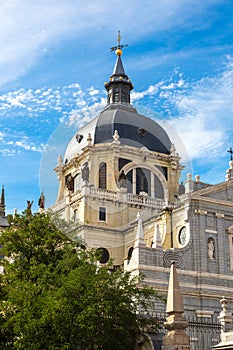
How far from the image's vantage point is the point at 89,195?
5841 centimetres

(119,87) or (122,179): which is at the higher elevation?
(119,87)

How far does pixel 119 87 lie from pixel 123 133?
15294mm

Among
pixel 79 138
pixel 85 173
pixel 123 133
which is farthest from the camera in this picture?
pixel 79 138

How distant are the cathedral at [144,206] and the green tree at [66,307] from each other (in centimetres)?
222

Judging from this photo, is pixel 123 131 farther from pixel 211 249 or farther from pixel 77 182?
pixel 211 249

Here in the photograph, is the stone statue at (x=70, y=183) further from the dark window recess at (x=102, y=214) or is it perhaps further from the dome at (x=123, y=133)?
the dark window recess at (x=102, y=214)

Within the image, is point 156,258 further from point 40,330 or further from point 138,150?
point 138,150

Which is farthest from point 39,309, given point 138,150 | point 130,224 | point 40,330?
point 138,150

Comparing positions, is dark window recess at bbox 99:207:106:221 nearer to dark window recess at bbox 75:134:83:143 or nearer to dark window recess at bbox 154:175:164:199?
dark window recess at bbox 154:175:164:199

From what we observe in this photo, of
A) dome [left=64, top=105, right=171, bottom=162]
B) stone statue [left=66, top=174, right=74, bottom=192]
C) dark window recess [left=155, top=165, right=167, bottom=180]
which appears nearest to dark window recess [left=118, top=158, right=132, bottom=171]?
dome [left=64, top=105, right=171, bottom=162]

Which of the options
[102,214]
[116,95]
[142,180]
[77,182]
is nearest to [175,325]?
[102,214]

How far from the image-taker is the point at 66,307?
27.8 meters

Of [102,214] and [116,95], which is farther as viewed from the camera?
[116,95]

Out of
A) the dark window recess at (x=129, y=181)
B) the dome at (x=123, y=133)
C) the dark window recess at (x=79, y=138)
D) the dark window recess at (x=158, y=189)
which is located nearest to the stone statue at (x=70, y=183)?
the dome at (x=123, y=133)
